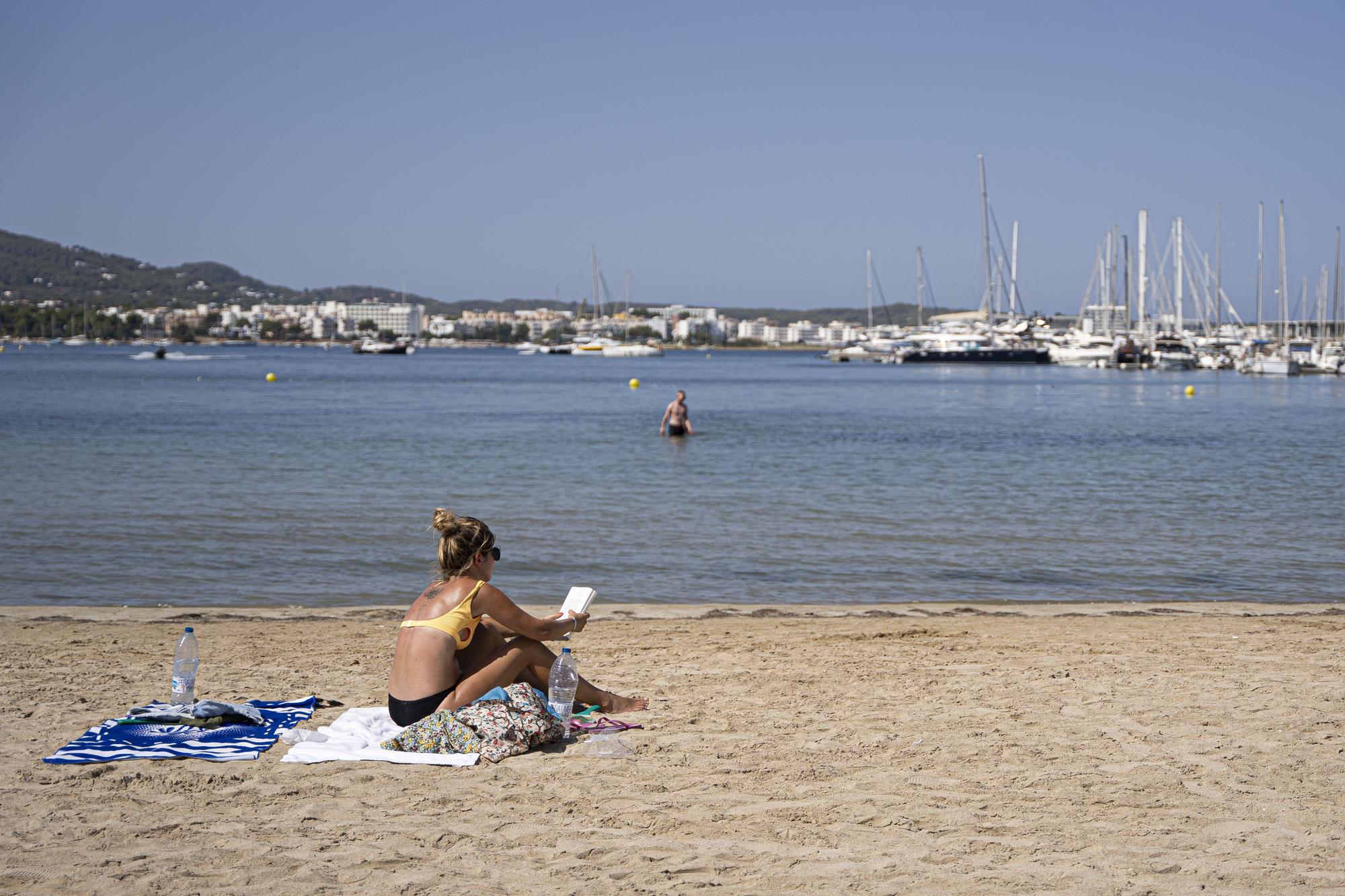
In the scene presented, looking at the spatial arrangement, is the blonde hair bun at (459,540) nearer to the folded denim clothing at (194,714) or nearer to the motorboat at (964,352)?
the folded denim clothing at (194,714)

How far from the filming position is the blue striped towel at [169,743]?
20.0 feet

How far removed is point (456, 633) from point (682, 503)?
13.9m

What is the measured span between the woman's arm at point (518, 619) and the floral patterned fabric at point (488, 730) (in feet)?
1.04

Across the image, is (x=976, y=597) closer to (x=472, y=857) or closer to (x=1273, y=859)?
(x=1273, y=859)

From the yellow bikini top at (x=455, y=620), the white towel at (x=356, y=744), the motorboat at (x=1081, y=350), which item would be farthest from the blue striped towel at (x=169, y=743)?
the motorboat at (x=1081, y=350)

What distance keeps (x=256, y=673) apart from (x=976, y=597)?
282 inches

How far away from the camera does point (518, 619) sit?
6.55m

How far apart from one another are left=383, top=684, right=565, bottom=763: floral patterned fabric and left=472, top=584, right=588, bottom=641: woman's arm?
0.32 metres

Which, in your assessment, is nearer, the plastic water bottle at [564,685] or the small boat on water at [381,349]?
the plastic water bottle at [564,685]

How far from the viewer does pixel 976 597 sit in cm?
1260

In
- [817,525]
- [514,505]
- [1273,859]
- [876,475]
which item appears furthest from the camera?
[876,475]

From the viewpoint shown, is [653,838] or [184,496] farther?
[184,496]

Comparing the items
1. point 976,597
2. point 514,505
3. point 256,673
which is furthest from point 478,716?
point 514,505

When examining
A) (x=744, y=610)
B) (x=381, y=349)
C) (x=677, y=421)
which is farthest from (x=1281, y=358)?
(x=381, y=349)
